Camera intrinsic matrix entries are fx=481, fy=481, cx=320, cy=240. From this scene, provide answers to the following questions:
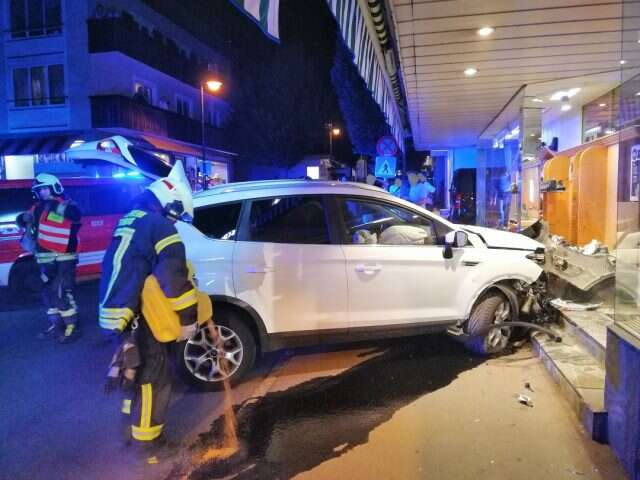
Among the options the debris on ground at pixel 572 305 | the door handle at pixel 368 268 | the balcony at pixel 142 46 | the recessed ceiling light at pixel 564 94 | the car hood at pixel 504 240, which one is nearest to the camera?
the door handle at pixel 368 268

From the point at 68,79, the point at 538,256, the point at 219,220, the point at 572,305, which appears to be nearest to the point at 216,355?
the point at 219,220

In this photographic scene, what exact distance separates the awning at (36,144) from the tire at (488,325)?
20722mm

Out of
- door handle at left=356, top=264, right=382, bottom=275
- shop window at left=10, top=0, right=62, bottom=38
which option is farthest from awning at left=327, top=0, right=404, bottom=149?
shop window at left=10, top=0, right=62, bottom=38

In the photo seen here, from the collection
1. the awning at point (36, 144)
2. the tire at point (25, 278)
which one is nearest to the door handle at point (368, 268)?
the tire at point (25, 278)

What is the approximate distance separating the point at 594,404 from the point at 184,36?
3165 cm

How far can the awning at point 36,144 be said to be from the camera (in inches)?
832

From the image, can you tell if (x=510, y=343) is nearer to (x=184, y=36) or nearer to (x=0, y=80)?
(x=0, y=80)

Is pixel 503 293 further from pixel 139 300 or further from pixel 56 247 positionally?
pixel 56 247

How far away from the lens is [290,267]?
15.1ft

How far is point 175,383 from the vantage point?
4824 mm

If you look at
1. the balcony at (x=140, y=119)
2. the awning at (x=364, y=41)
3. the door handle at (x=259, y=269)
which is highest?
the balcony at (x=140, y=119)

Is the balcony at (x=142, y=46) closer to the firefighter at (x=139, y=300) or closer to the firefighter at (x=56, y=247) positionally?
the firefighter at (x=56, y=247)

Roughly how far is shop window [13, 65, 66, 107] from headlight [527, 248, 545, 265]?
2288 cm

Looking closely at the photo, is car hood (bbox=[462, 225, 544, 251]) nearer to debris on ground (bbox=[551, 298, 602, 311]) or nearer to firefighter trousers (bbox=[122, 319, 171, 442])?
debris on ground (bbox=[551, 298, 602, 311])
